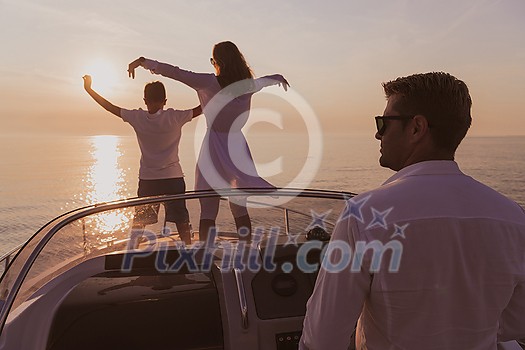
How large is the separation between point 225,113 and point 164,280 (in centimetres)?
119

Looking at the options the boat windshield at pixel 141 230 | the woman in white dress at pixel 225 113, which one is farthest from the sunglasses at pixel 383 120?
the woman in white dress at pixel 225 113

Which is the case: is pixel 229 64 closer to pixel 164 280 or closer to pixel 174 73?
pixel 174 73

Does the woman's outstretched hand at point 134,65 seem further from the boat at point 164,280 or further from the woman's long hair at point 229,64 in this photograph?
the boat at point 164,280

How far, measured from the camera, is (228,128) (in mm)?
3436

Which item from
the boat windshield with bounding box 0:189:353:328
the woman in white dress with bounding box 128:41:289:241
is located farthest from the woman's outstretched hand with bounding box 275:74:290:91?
the boat windshield with bounding box 0:189:353:328

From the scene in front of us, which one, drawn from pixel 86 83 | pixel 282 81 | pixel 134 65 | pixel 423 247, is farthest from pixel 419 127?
pixel 86 83

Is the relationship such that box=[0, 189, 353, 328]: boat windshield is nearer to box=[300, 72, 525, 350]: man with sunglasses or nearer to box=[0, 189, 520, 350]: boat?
box=[0, 189, 520, 350]: boat

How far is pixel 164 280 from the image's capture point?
Answer: 2922 mm

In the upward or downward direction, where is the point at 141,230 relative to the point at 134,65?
downward

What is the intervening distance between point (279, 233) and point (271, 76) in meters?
1.06

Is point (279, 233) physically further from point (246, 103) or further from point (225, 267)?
point (246, 103)

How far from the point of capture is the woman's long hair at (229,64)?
3285mm

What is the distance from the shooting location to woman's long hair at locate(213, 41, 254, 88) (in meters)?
3.29

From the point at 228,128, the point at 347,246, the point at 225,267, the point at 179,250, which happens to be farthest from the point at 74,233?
the point at 347,246
